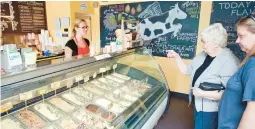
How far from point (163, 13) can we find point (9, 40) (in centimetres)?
446

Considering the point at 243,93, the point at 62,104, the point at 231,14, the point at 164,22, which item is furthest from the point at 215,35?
the point at 164,22

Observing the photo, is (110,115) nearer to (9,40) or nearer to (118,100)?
(118,100)

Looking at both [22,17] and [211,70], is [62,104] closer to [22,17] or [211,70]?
[211,70]

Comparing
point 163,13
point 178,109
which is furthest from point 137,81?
point 163,13

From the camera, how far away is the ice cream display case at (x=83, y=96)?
4.10ft

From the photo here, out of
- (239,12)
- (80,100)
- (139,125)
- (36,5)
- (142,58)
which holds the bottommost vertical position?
(139,125)

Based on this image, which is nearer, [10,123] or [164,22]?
[10,123]

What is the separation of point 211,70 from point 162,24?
9.71 feet

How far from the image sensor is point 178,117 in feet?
11.3

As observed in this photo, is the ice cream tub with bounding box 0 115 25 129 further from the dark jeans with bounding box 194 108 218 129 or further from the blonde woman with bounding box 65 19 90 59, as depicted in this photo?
the dark jeans with bounding box 194 108 218 129

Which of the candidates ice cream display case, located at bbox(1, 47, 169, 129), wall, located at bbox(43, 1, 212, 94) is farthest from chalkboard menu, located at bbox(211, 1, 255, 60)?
ice cream display case, located at bbox(1, 47, 169, 129)

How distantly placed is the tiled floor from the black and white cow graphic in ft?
5.69

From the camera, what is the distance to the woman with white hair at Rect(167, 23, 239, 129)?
1.63 m

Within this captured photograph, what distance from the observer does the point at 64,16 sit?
556cm
